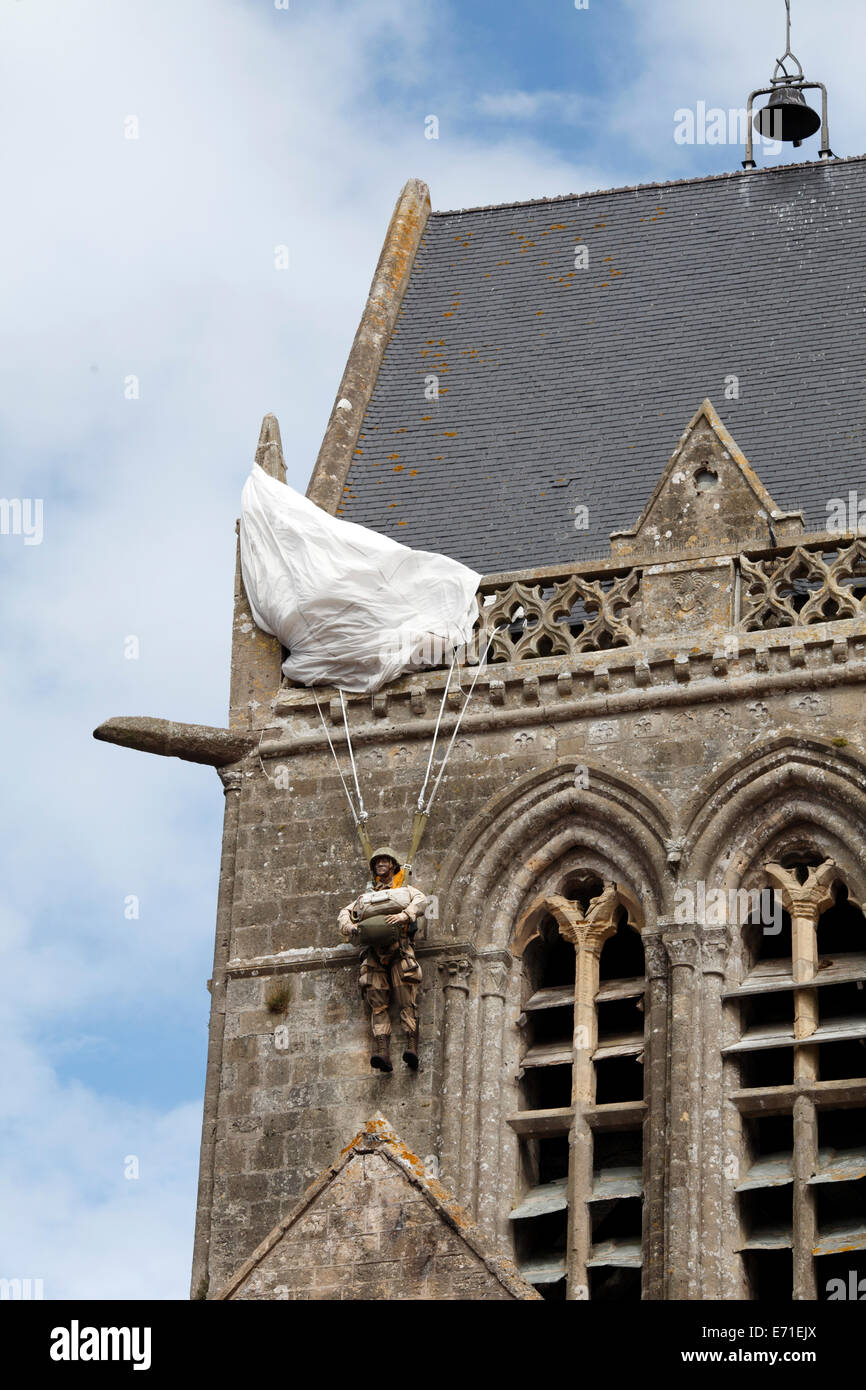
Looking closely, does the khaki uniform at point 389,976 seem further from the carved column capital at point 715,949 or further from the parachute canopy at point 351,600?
the parachute canopy at point 351,600

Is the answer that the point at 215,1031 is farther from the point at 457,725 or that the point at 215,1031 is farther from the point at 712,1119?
the point at 712,1119

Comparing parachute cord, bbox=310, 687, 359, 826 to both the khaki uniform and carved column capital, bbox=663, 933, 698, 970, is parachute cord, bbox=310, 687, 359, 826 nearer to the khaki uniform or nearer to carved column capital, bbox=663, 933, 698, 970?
the khaki uniform

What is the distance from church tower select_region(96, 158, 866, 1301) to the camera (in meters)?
23.8

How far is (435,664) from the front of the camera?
26.2 m

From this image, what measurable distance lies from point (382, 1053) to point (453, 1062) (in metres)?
0.46

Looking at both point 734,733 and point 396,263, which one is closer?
point 734,733

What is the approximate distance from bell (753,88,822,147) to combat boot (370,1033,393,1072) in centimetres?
1083

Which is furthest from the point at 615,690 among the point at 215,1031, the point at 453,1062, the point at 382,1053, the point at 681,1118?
the point at 215,1031

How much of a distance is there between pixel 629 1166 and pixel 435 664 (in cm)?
388

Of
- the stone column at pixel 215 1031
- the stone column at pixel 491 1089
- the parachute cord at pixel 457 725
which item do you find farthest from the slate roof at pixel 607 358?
the stone column at pixel 491 1089

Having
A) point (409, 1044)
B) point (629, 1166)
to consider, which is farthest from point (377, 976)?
point (629, 1166)

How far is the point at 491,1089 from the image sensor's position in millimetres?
24344

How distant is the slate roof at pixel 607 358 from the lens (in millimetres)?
27609

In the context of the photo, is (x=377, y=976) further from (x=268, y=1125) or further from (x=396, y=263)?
(x=396, y=263)
